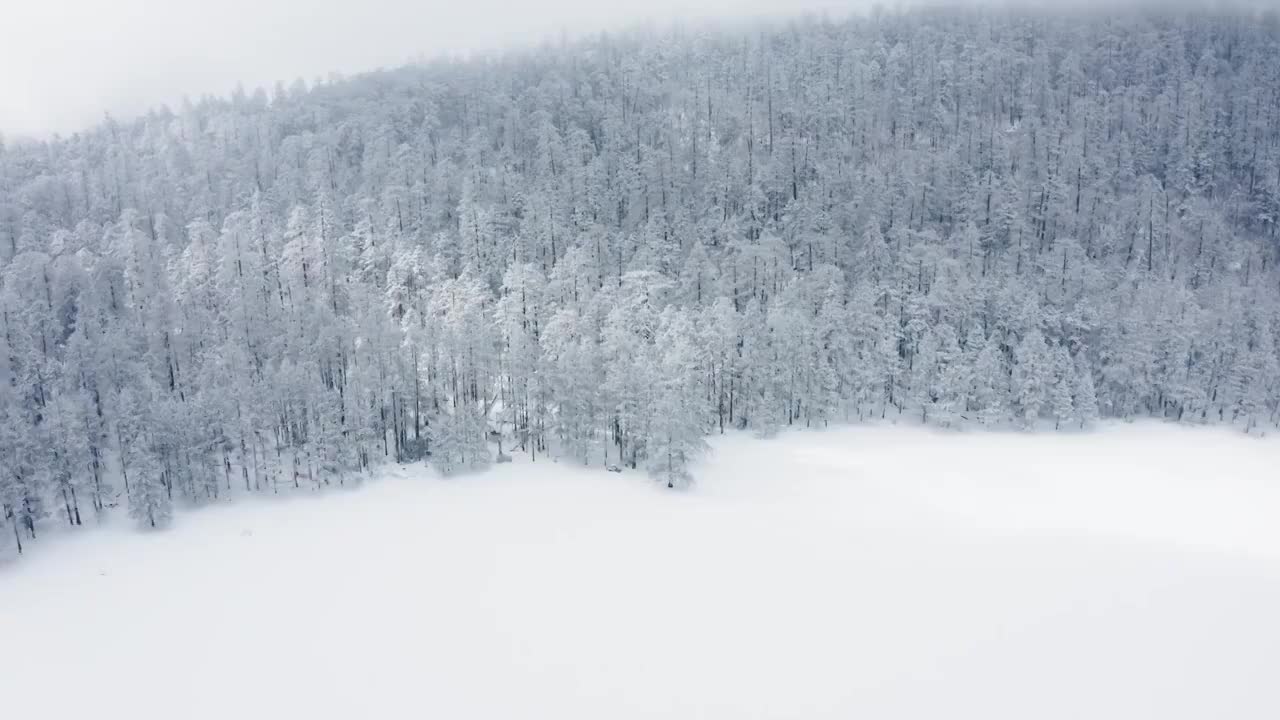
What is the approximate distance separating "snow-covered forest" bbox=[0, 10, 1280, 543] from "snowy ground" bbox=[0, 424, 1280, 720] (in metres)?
7.52

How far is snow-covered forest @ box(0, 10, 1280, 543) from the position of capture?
6700cm

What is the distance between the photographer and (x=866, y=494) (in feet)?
209

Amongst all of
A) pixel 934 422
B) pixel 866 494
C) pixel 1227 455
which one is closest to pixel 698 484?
pixel 866 494

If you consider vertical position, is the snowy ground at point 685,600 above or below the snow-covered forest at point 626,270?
below

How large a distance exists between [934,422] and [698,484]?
99.0 ft

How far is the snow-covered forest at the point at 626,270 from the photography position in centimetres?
6700

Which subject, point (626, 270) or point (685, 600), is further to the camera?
point (626, 270)

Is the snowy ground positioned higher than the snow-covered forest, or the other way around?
the snow-covered forest

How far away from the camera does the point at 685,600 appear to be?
47.9 metres

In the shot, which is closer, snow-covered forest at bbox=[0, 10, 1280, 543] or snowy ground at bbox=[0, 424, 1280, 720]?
snowy ground at bbox=[0, 424, 1280, 720]

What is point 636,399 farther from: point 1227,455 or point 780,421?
point 1227,455

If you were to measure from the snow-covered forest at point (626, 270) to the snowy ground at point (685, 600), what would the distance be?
24.7ft

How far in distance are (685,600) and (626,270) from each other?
172 ft

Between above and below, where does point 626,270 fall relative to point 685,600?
above
